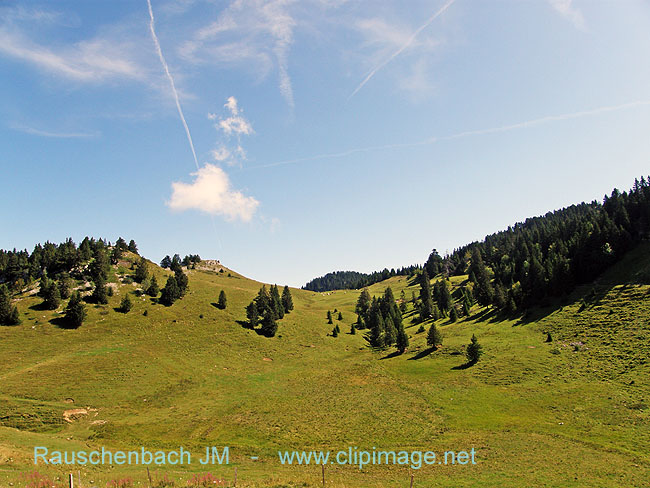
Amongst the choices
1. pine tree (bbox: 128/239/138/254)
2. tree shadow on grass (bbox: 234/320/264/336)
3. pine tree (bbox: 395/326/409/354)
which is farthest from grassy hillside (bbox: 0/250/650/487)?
pine tree (bbox: 128/239/138/254)

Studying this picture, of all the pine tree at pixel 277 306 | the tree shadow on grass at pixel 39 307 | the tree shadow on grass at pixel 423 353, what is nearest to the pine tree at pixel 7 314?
the tree shadow on grass at pixel 39 307

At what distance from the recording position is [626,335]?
62.9 m

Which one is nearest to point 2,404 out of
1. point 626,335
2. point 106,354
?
point 106,354

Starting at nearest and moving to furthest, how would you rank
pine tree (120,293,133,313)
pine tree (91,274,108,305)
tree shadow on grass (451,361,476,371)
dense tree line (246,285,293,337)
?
tree shadow on grass (451,361,476,371), pine tree (120,293,133,313), pine tree (91,274,108,305), dense tree line (246,285,293,337)

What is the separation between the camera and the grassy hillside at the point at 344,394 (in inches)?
1171

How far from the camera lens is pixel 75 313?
85.5 meters

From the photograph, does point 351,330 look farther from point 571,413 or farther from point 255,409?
point 571,413

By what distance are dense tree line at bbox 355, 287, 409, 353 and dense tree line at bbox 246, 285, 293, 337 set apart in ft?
116

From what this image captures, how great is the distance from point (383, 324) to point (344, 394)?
63619 mm

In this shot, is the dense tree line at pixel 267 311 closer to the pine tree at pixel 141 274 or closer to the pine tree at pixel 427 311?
the pine tree at pixel 141 274

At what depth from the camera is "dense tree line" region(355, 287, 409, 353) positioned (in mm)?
93875

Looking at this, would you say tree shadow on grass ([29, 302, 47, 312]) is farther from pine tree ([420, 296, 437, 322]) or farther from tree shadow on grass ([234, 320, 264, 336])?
pine tree ([420, 296, 437, 322])

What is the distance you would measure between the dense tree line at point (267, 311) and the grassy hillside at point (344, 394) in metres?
4.96

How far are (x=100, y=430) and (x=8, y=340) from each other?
5355cm
